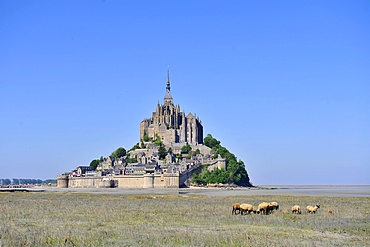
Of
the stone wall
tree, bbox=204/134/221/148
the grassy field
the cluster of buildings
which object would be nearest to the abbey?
the cluster of buildings

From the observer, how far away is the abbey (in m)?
154

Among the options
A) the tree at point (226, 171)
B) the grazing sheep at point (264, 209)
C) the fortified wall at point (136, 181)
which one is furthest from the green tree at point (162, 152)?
the grazing sheep at point (264, 209)

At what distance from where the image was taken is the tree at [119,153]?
527 feet

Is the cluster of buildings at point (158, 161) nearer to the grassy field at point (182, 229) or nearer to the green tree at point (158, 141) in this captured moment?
the green tree at point (158, 141)

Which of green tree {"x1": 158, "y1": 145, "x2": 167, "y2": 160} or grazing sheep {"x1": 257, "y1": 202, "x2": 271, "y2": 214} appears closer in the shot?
grazing sheep {"x1": 257, "y1": 202, "x2": 271, "y2": 214}

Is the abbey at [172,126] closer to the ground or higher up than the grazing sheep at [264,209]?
higher up

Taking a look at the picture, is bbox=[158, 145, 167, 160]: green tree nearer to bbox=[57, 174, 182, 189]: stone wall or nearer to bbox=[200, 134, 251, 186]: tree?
bbox=[200, 134, 251, 186]: tree

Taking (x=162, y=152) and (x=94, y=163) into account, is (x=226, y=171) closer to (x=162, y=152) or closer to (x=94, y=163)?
(x=162, y=152)

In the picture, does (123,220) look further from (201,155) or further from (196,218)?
(201,155)

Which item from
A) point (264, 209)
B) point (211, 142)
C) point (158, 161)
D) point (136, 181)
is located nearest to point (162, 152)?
point (158, 161)

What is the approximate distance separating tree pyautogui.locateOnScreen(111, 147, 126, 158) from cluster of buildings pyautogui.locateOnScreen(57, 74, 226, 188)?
435 cm

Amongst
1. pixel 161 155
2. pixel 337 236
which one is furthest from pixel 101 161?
pixel 337 236

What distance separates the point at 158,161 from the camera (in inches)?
5610

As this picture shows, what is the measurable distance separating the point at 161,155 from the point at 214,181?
2027 centimetres
